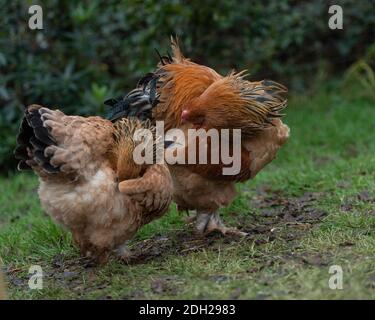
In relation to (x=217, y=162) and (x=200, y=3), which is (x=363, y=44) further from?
(x=217, y=162)

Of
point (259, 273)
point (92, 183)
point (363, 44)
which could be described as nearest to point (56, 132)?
point (92, 183)

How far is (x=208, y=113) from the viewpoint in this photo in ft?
18.0

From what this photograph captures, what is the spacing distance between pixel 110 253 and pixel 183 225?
1222mm

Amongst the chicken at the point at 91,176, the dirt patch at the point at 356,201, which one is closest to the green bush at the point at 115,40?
the dirt patch at the point at 356,201

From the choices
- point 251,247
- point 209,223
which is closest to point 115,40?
point 209,223

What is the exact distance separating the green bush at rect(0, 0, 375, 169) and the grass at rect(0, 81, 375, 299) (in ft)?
4.33

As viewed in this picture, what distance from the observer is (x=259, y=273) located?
4.86 meters

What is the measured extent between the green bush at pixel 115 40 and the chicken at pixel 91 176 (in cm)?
382

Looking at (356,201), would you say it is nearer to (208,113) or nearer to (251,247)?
(251,247)

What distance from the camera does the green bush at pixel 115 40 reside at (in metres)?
9.13

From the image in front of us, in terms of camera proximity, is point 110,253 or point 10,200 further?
point 10,200

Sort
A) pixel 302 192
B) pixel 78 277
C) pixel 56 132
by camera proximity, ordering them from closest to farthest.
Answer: pixel 56 132 < pixel 78 277 < pixel 302 192

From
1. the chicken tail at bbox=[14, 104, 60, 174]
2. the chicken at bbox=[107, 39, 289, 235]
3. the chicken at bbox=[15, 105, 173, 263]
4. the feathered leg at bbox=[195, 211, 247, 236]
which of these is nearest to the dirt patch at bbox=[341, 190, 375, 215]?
the chicken at bbox=[107, 39, 289, 235]

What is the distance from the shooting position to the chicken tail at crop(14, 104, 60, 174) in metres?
4.73
